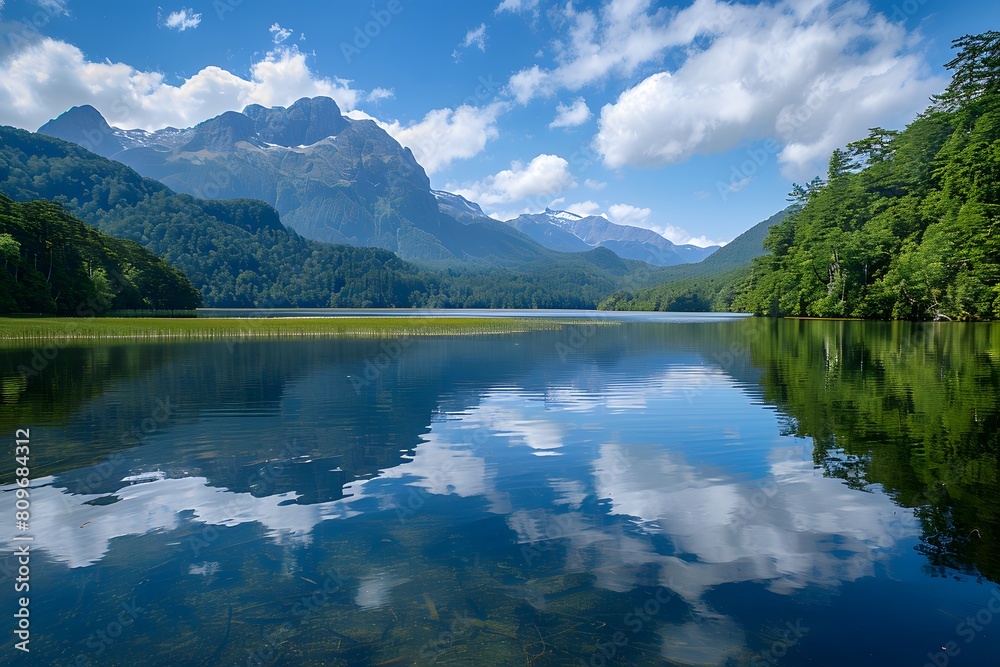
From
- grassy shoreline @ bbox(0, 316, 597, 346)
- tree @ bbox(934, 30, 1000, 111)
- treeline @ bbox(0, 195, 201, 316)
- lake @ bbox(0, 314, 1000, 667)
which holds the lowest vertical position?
lake @ bbox(0, 314, 1000, 667)

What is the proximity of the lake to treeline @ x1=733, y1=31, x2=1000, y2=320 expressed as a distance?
7892 cm

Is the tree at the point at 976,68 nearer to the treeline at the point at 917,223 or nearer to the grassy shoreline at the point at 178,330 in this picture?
the treeline at the point at 917,223

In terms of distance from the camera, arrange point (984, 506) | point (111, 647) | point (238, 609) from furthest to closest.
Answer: point (984, 506)
point (238, 609)
point (111, 647)

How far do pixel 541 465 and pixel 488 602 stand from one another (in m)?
8.64

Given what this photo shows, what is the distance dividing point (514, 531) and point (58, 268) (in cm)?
13828

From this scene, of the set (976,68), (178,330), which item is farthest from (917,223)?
(178,330)

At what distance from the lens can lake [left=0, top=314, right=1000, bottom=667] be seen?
7852 millimetres

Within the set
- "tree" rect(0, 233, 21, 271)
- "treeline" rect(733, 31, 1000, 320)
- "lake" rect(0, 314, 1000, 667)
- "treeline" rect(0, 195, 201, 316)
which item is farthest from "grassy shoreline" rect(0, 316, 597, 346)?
"treeline" rect(733, 31, 1000, 320)

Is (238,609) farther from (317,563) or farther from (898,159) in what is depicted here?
(898,159)

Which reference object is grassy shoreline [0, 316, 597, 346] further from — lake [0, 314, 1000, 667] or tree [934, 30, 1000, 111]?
tree [934, 30, 1000, 111]

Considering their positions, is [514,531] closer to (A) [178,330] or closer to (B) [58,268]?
(A) [178,330]

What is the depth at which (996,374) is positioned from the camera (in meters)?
32.0

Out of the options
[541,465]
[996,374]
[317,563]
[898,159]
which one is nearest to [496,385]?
[541,465]

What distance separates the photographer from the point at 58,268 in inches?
4385
